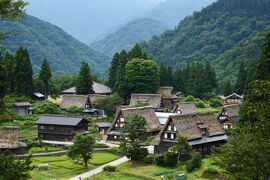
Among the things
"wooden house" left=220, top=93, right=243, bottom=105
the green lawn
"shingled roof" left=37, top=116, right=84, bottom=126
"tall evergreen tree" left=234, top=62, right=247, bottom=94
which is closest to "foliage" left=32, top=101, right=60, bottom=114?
"shingled roof" left=37, top=116, right=84, bottom=126

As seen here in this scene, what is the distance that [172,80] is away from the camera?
7969cm

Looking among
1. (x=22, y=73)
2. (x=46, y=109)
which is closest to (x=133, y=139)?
(x=46, y=109)

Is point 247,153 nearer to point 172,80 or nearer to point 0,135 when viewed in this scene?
point 0,135

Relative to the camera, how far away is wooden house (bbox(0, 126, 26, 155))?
42928 millimetres

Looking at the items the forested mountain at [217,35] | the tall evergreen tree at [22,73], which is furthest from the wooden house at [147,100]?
the forested mountain at [217,35]

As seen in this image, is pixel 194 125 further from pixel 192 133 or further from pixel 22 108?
pixel 22 108

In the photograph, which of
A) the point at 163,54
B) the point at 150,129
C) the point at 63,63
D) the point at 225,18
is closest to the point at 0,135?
the point at 150,129

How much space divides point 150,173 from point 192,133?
7.77 meters

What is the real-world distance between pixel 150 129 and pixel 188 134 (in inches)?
368

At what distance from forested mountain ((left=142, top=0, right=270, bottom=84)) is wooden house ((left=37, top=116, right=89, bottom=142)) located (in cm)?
6511

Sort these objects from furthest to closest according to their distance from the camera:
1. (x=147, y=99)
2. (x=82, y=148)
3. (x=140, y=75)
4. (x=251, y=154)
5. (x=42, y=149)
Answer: (x=140, y=75) < (x=147, y=99) < (x=42, y=149) < (x=82, y=148) < (x=251, y=154)

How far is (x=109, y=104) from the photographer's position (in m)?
62.7

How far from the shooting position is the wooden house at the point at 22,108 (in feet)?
194

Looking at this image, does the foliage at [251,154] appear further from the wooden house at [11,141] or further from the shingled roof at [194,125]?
the wooden house at [11,141]
